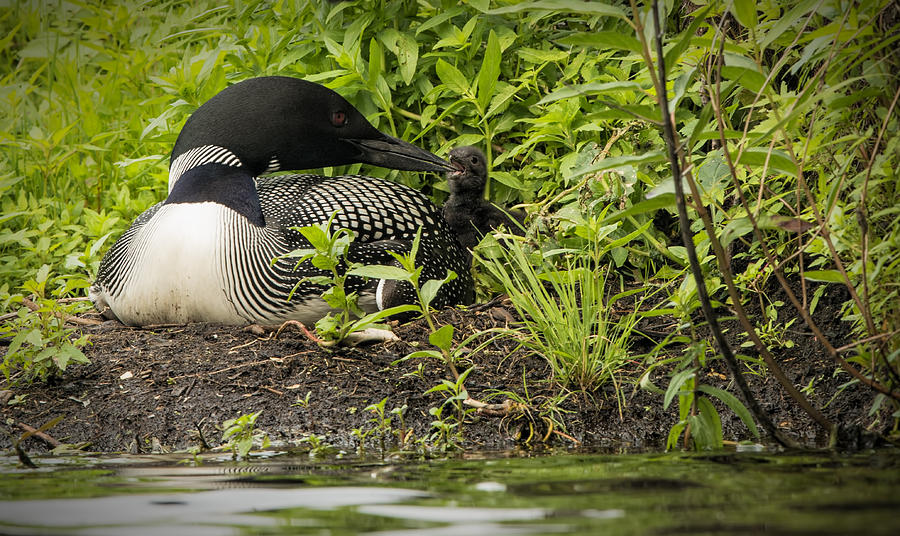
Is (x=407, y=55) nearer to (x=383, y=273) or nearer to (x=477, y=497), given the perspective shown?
(x=383, y=273)

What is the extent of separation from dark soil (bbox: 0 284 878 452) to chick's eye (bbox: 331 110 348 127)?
1055mm

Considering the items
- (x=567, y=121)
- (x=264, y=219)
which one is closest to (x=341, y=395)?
(x=264, y=219)

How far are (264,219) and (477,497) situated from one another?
2367 mm

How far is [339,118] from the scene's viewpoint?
398 centimetres

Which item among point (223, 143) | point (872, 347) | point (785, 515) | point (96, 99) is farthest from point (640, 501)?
point (96, 99)

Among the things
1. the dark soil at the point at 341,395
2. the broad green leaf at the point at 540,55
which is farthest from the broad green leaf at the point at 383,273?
the broad green leaf at the point at 540,55

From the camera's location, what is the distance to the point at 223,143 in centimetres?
390

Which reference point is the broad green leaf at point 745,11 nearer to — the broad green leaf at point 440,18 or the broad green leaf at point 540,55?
the broad green leaf at point 540,55

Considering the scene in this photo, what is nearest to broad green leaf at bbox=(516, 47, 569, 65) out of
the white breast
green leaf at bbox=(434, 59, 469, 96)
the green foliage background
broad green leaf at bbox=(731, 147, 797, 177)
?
the green foliage background

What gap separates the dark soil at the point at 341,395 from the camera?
268cm

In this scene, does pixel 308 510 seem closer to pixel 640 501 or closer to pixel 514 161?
pixel 640 501

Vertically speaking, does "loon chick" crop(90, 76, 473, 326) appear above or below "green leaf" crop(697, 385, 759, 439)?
above

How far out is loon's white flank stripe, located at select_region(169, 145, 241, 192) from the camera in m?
3.86

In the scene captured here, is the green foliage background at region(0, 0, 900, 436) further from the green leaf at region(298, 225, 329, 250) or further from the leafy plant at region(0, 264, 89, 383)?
the green leaf at region(298, 225, 329, 250)
